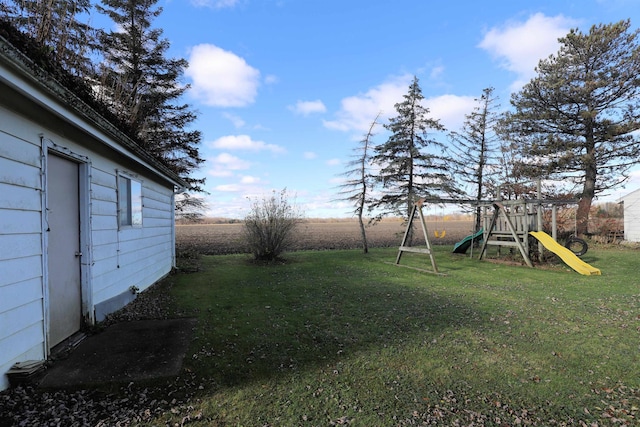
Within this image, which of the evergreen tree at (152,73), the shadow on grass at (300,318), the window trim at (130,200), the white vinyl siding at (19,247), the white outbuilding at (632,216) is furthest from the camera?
the white outbuilding at (632,216)

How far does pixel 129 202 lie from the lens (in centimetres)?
633

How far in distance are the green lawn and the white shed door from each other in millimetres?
1535

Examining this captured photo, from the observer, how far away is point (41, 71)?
2857 mm

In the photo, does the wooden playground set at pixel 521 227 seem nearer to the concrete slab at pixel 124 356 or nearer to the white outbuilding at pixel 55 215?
the concrete slab at pixel 124 356

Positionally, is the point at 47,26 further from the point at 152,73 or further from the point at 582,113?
the point at 582,113

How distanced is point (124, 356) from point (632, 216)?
22310mm

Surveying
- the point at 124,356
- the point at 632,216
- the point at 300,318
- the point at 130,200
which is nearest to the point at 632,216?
the point at 632,216

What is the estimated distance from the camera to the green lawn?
2.69 m

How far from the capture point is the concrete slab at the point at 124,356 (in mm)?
3121

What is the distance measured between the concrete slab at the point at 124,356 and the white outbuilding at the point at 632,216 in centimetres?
2132

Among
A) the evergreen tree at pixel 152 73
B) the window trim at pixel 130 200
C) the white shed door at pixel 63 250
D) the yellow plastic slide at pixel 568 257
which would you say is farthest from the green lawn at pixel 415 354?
the evergreen tree at pixel 152 73

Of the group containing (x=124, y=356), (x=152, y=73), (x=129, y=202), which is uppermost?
(x=152, y=73)

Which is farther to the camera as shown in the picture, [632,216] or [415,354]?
[632,216]

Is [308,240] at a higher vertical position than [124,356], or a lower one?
lower
